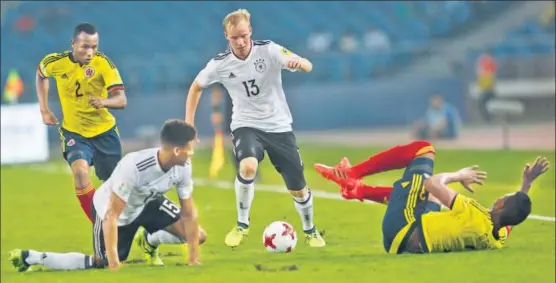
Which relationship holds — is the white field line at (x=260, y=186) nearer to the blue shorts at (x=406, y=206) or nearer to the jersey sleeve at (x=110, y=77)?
the blue shorts at (x=406, y=206)

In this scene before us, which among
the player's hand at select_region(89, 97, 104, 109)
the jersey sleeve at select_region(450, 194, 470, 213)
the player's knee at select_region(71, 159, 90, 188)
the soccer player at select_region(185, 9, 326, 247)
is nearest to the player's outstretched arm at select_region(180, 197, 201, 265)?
the soccer player at select_region(185, 9, 326, 247)

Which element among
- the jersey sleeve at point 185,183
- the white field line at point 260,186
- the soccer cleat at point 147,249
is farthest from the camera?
the white field line at point 260,186

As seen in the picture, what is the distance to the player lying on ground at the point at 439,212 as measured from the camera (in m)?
11.5

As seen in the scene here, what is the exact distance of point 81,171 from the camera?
1327cm

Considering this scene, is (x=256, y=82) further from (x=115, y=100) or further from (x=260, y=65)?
(x=115, y=100)

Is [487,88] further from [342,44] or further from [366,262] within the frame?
[366,262]

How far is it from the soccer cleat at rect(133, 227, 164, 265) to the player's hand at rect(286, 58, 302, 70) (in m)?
2.01

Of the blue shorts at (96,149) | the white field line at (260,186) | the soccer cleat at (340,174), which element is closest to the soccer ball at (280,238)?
the soccer cleat at (340,174)

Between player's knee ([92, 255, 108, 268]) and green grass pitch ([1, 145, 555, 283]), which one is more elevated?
player's knee ([92, 255, 108, 268])

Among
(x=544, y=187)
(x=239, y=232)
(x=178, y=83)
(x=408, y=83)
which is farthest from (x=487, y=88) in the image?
(x=239, y=232)

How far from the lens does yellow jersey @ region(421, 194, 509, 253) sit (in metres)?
11.5

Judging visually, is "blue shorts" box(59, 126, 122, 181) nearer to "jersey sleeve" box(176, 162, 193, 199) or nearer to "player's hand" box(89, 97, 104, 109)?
"player's hand" box(89, 97, 104, 109)

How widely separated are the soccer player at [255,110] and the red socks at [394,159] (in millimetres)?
597

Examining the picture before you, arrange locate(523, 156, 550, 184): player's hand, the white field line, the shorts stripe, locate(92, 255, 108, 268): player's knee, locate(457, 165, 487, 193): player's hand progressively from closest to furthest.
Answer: the shorts stripe, locate(457, 165, 487, 193): player's hand, locate(92, 255, 108, 268): player's knee, locate(523, 156, 550, 184): player's hand, the white field line
